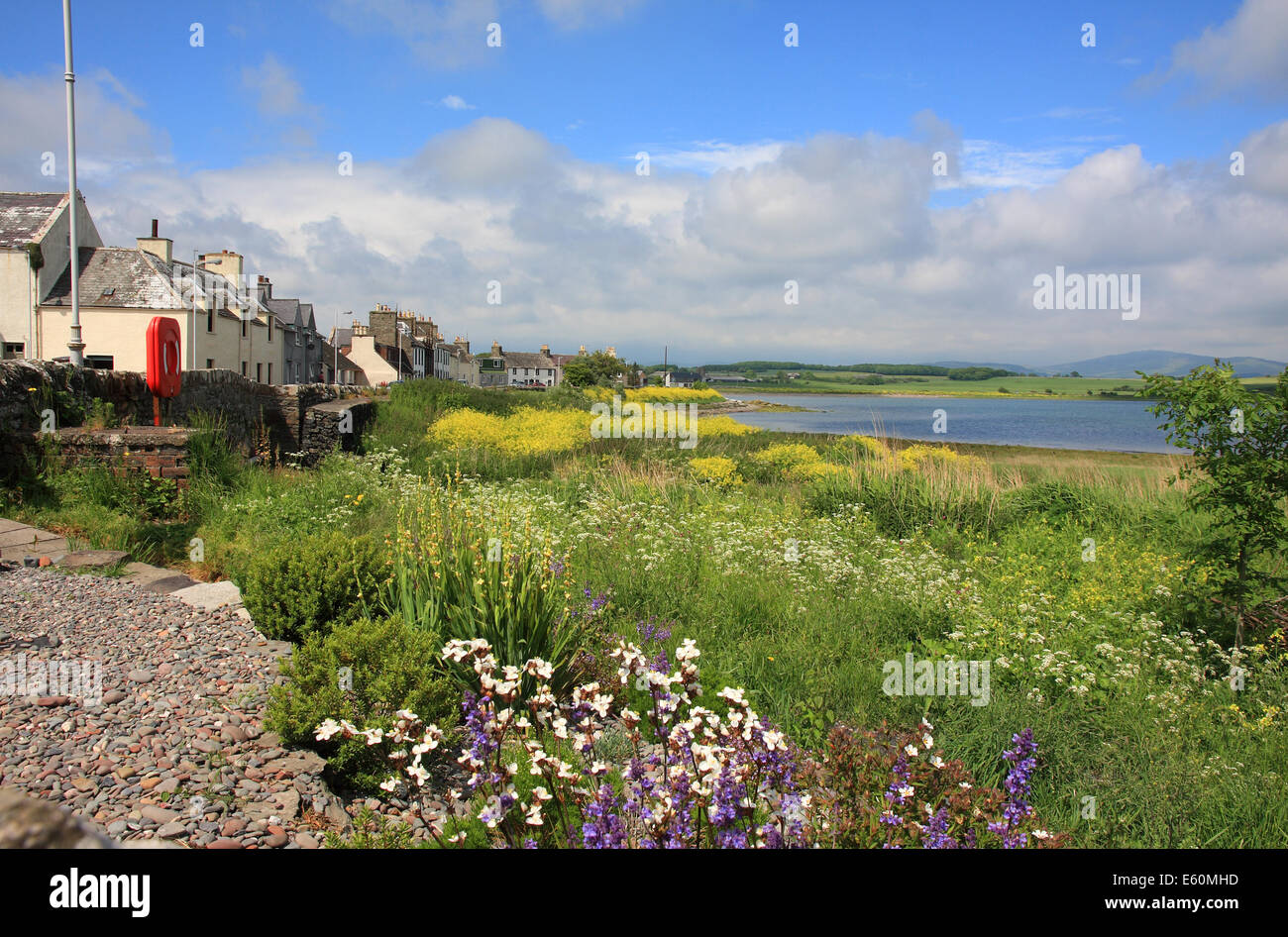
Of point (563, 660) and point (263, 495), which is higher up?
point (263, 495)

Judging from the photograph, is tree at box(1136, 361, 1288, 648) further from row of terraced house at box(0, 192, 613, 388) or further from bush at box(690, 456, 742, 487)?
row of terraced house at box(0, 192, 613, 388)

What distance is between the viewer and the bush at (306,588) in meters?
4.48

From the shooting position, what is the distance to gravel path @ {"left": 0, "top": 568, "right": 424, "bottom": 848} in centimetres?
276

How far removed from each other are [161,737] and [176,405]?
990cm

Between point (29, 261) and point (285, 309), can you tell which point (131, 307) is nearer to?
point (29, 261)

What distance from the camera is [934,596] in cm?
600

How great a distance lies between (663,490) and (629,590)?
473cm

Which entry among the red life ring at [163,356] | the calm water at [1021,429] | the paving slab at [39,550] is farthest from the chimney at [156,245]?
the paving slab at [39,550]

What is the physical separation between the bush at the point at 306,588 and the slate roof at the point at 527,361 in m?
104

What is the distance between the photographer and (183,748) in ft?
10.3

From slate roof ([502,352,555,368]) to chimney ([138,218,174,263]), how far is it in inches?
2828
